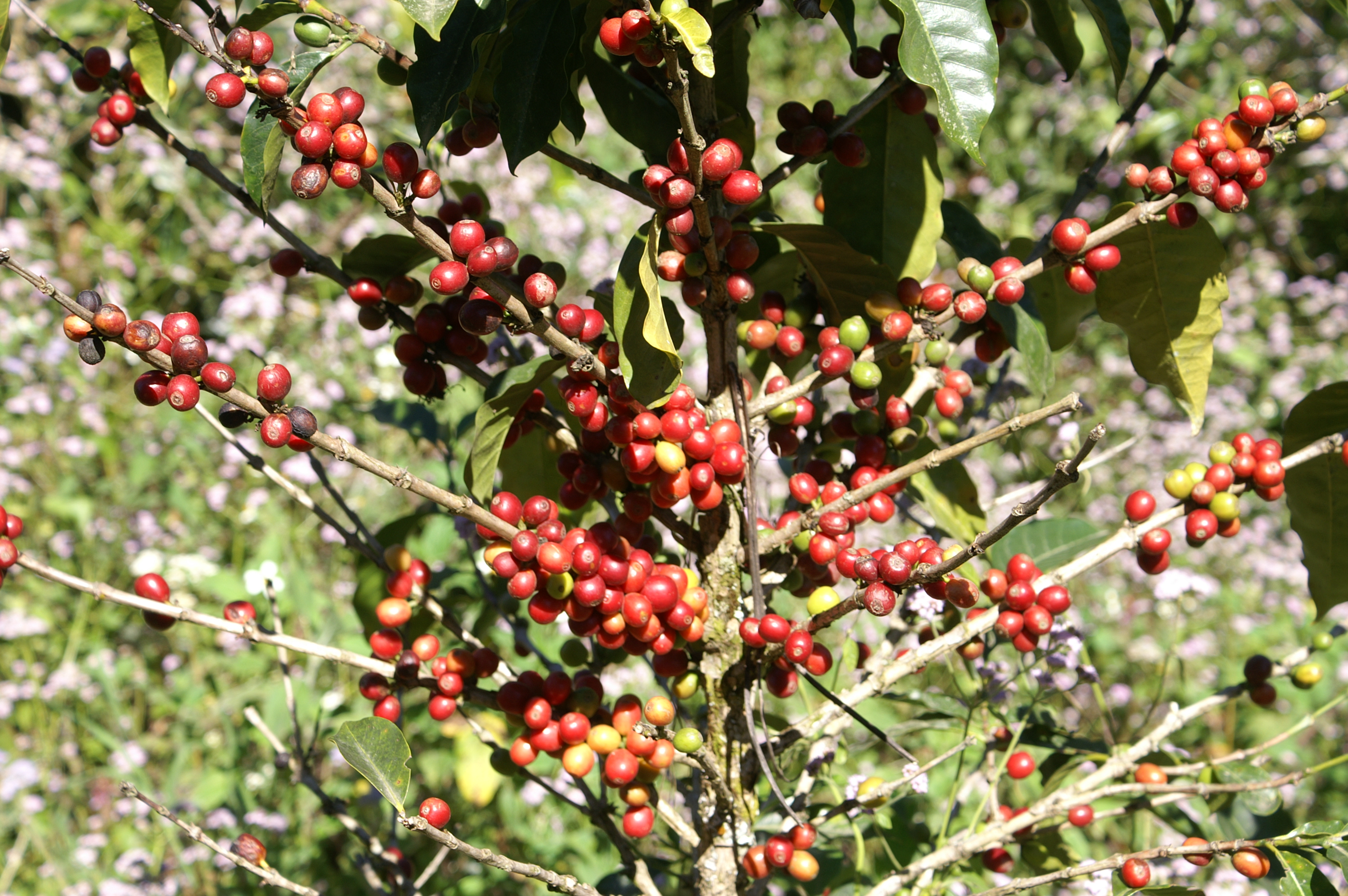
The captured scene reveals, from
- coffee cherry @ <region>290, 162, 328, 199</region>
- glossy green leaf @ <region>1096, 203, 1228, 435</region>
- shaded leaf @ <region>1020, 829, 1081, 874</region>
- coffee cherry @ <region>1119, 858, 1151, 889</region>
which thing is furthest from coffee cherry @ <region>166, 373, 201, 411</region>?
shaded leaf @ <region>1020, 829, 1081, 874</region>

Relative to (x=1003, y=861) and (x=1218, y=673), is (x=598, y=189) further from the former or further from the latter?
(x=1003, y=861)

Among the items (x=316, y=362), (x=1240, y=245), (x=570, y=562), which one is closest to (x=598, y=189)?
(x=316, y=362)

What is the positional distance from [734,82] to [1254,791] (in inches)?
53.6

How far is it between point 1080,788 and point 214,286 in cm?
466

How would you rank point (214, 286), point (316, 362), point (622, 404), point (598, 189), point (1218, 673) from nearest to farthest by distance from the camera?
point (622, 404) → point (1218, 673) → point (316, 362) → point (214, 286) → point (598, 189)

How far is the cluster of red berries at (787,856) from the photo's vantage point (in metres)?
1.30

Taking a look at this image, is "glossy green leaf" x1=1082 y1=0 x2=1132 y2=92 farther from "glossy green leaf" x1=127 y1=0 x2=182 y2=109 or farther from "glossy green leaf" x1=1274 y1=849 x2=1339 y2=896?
"glossy green leaf" x1=127 y1=0 x2=182 y2=109

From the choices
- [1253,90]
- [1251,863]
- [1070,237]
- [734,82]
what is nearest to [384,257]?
[734,82]

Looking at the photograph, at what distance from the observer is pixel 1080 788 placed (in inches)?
57.4

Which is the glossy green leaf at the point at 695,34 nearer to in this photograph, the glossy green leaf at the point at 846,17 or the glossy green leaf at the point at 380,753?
the glossy green leaf at the point at 846,17

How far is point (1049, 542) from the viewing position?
5.47ft

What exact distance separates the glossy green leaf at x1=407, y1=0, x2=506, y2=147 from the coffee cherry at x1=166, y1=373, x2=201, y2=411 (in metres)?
0.34

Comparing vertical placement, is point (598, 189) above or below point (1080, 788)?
above

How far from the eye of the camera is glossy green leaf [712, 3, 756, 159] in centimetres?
125
